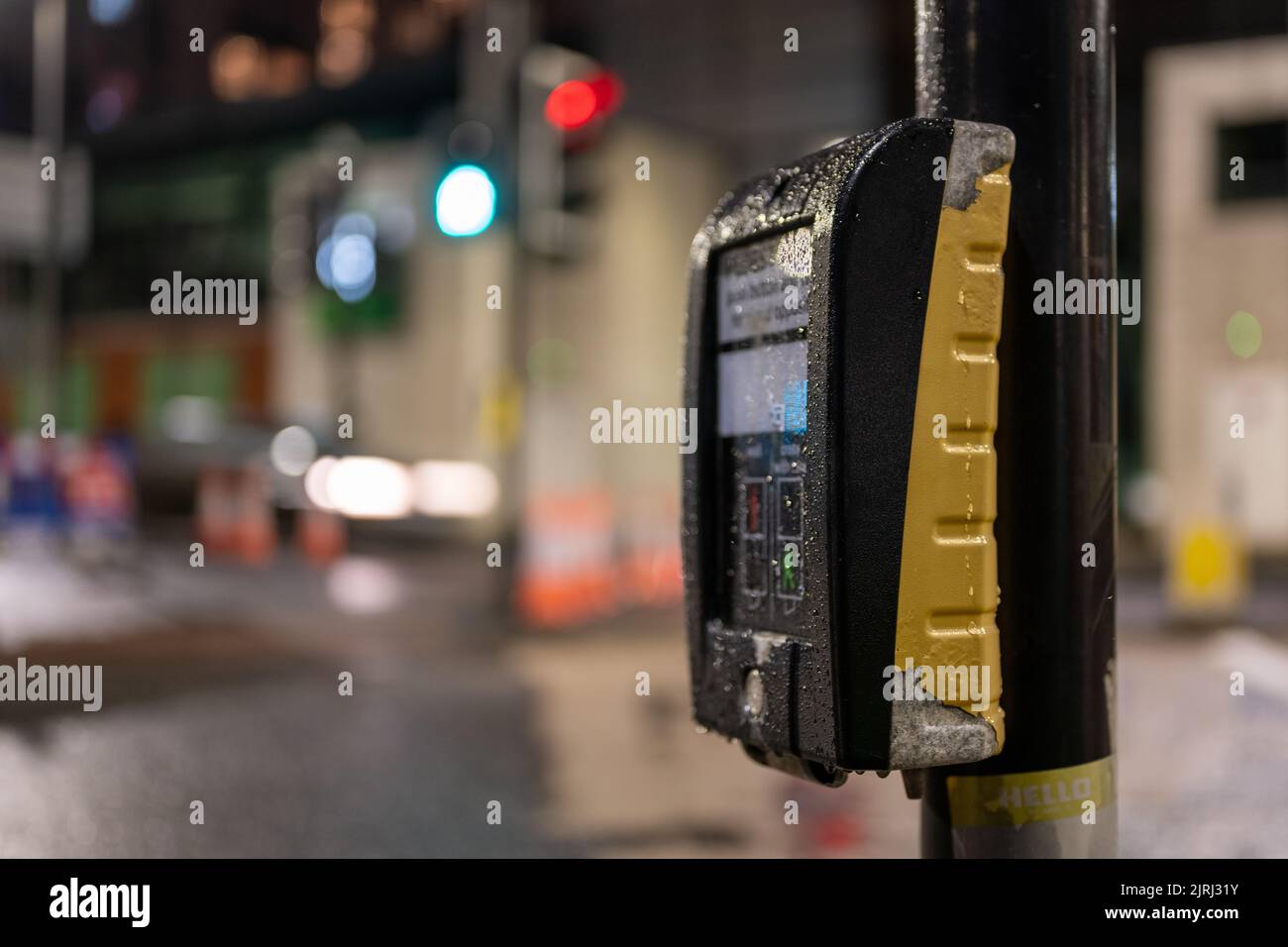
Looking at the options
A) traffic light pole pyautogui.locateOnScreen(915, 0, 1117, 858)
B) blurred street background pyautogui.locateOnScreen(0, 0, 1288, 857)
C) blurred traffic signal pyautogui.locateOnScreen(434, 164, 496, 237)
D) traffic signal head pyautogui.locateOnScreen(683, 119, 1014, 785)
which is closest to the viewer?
traffic signal head pyautogui.locateOnScreen(683, 119, 1014, 785)

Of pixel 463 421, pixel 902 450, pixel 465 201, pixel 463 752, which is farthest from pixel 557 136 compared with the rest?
pixel 463 421

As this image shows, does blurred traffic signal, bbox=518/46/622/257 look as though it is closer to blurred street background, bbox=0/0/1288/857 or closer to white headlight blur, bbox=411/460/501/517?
blurred street background, bbox=0/0/1288/857

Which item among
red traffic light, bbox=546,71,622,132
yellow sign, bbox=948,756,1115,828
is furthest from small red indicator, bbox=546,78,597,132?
yellow sign, bbox=948,756,1115,828

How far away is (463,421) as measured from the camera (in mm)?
22172

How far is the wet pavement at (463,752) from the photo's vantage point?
211 inches

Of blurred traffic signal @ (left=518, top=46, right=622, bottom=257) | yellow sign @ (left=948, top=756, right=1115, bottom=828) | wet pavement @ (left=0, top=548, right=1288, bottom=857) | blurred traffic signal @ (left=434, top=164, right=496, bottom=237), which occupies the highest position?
blurred traffic signal @ (left=518, top=46, right=622, bottom=257)

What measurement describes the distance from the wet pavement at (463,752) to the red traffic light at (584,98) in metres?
3.92

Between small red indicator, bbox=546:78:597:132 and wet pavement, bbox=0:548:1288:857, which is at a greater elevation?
small red indicator, bbox=546:78:597:132

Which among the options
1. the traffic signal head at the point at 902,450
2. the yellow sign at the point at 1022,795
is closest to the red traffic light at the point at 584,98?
the traffic signal head at the point at 902,450

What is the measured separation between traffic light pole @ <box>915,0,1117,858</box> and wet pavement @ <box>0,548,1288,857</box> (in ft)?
9.92

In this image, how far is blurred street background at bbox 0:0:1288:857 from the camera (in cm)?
624

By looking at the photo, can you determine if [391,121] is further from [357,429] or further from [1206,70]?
[1206,70]

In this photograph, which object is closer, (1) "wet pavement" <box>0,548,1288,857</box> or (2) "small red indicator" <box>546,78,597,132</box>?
(1) "wet pavement" <box>0,548,1288,857</box>
